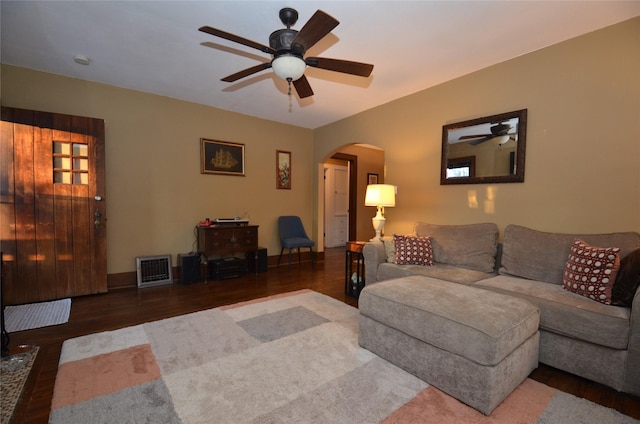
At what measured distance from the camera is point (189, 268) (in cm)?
396

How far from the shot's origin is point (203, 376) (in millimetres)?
1802

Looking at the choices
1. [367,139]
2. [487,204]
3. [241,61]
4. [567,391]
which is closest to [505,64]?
[487,204]

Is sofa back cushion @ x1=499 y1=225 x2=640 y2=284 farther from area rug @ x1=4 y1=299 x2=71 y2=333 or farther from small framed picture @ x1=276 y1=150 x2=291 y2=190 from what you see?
area rug @ x1=4 y1=299 x2=71 y2=333

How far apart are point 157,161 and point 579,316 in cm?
479

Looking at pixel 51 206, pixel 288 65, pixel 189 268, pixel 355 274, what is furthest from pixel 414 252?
pixel 51 206

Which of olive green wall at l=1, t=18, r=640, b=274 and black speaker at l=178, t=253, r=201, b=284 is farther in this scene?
black speaker at l=178, t=253, r=201, b=284

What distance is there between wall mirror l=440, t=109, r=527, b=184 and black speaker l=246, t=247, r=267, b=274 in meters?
2.96

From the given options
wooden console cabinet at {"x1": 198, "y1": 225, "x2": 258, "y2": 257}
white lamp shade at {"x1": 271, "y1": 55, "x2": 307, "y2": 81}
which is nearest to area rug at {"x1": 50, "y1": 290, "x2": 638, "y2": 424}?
wooden console cabinet at {"x1": 198, "y1": 225, "x2": 258, "y2": 257}

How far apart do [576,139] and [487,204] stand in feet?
3.10

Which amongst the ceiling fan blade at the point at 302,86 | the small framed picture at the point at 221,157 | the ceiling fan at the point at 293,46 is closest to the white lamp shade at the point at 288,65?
the ceiling fan at the point at 293,46

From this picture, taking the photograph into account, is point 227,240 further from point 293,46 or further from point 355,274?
point 293,46

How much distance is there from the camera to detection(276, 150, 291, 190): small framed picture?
521 cm

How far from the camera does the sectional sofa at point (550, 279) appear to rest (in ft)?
5.53

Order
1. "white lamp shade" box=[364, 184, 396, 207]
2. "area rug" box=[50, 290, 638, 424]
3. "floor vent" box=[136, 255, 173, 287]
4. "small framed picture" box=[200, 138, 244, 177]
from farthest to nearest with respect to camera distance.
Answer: "small framed picture" box=[200, 138, 244, 177]
"floor vent" box=[136, 255, 173, 287]
"white lamp shade" box=[364, 184, 396, 207]
"area rug" box=[50, 290, 638, 424]
